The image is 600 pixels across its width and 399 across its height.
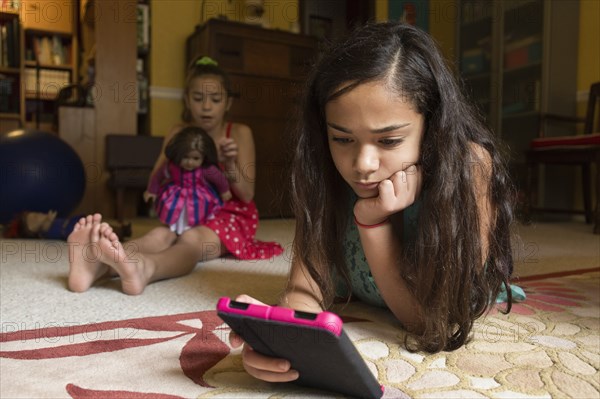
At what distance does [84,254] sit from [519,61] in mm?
2767

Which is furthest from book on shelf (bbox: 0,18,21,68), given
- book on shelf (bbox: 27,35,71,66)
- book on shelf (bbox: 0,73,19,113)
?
book on shelf (bbox: 27,35,71,66)

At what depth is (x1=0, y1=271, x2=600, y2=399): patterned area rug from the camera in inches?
22.5

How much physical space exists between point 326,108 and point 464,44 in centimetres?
317

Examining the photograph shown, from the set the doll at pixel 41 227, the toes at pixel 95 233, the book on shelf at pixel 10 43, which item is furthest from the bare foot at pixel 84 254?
the book on shelf at pixel 10 43

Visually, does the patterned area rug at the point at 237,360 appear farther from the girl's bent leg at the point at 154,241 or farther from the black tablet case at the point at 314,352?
the girl's bent leg at the point at 154,241

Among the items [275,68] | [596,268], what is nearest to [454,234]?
[596,268]

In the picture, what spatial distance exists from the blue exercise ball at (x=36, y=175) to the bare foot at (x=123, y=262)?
4.12 ft

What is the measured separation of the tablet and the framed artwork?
3358 millimetres

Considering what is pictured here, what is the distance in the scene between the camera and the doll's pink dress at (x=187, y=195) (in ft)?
4.66

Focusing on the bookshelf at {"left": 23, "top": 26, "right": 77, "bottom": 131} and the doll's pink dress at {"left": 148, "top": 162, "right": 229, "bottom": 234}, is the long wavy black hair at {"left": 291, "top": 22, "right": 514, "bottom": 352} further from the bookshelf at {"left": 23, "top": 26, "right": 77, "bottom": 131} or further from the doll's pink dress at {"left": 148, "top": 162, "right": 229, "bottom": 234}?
the bookshelf at {"left": 23, "top": 26, "right": 77, "bottom": 131}

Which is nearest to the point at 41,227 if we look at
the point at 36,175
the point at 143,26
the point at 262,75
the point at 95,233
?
the point at 36,175

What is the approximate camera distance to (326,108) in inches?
27.1

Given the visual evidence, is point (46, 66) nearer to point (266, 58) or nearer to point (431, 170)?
point (266, 58)

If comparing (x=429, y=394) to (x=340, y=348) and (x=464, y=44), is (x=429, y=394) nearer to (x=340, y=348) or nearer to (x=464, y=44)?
(x=340, y=348)
